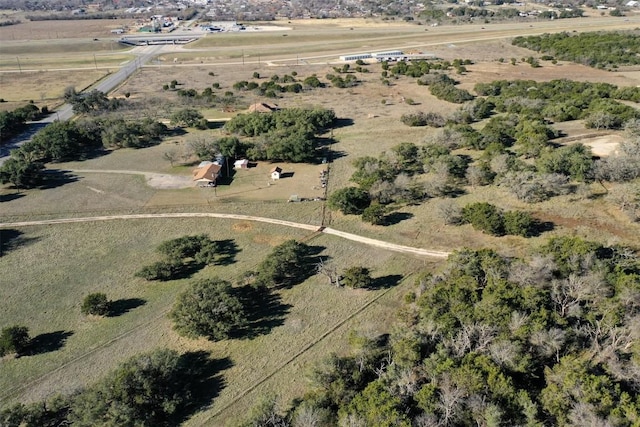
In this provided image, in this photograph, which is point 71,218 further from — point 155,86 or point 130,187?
point 155,86

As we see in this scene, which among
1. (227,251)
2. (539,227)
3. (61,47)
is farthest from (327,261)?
(61,47)

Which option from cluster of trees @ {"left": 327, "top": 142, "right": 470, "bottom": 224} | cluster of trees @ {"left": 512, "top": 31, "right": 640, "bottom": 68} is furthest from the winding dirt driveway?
cluster of trees @ {"left": 512, "top": 31, "right": 640, "bottom": 68}

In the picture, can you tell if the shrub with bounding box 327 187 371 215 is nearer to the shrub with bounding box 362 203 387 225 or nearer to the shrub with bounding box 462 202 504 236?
the shrub with bounding box 362 203 387 225

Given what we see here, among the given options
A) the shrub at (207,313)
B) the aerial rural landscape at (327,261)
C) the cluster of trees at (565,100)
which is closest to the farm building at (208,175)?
the aerial rural landscape at (327,261)

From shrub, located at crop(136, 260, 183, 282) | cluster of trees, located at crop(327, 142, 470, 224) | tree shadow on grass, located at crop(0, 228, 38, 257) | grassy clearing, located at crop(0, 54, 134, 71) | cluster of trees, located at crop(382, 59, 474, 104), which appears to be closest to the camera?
shrub, located at crop(136, 260, 183, 282)

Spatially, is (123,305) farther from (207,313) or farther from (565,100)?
(565,100)

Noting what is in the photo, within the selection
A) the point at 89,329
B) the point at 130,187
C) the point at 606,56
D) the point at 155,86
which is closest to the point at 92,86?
the point at 155,86
